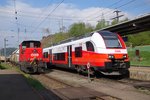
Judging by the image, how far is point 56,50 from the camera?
36250 mm

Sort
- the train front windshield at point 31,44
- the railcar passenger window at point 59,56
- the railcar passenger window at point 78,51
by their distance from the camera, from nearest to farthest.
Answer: the railcar passenger window at point 78,51 < the train front windshield at point 31,44 < the railcar passenger window at point 59,56

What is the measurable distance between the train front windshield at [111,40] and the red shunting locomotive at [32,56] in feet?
32.2

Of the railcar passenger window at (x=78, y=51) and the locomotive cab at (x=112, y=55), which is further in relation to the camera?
the railcar passenger window at (x=78, y=51)

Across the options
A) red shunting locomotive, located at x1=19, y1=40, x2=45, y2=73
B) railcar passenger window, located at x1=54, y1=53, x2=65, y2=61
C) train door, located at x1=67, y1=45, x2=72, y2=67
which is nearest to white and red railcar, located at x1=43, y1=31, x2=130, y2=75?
train door, located at x1=67, y1=45, x2=72, y2=67

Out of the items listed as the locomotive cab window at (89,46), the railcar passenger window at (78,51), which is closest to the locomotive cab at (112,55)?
the locomotive cab window at (89,46)

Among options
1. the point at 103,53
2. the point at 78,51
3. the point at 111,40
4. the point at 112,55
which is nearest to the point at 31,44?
the point at 78,51

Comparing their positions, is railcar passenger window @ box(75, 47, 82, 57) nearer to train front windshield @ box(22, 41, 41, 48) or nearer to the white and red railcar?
the white and red railcar

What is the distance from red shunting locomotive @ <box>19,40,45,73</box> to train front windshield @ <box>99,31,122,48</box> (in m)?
9.80

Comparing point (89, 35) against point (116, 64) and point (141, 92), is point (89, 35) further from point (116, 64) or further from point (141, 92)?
point (141, 92)

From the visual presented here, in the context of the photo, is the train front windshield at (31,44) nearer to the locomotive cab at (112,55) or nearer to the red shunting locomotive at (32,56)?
the red shunting locomotive at (32,56)

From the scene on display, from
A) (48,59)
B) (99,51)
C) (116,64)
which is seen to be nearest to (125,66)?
(116,64)

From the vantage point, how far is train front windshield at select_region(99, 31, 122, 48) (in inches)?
853

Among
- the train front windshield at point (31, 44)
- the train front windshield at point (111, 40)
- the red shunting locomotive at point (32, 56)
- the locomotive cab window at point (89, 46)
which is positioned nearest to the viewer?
the train front windshield at point (111, 40)

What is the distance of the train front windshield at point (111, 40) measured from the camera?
21.7 m
